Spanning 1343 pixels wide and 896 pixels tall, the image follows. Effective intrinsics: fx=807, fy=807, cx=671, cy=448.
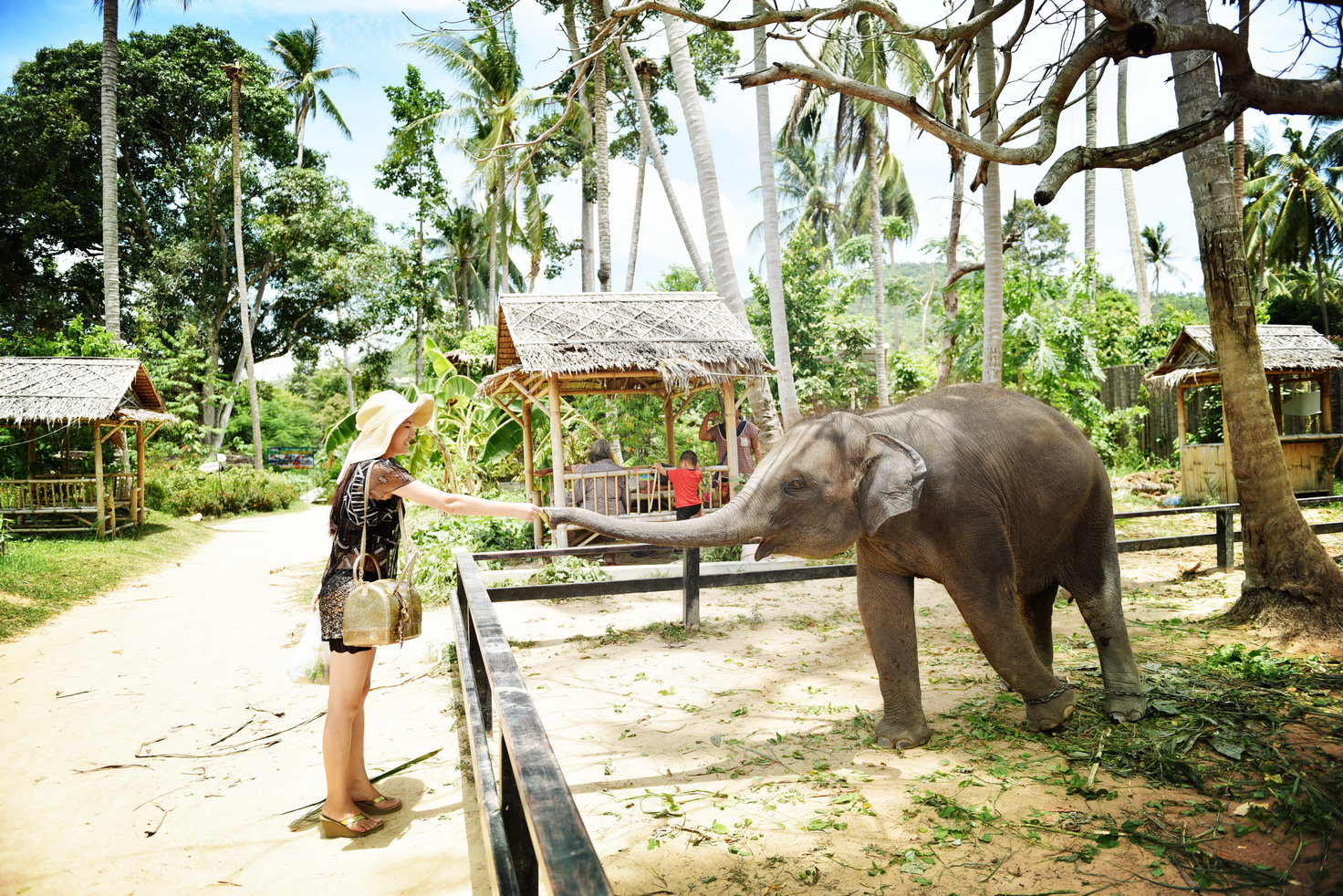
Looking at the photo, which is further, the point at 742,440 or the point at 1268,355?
the point at 742,440

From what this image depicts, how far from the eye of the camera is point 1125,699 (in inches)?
162

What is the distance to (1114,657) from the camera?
4.19 m

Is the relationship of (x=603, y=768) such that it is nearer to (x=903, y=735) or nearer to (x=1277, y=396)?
(x=903, y=735)

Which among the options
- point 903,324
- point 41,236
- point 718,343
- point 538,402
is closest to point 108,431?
point 538,402

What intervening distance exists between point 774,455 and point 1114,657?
7.17ft

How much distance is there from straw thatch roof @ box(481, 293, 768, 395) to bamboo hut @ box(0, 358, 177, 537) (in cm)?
837

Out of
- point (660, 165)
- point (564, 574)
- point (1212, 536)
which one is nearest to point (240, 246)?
point (660, 165)

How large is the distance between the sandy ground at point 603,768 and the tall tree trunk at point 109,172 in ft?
53.2

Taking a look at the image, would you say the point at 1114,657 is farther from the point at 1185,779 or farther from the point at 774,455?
the point at 774,455

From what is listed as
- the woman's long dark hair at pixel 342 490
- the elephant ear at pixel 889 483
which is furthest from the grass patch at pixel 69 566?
the elephant ear at pixel 889 483

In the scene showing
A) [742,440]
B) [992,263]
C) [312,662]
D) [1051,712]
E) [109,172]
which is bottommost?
Result: [1051,712]

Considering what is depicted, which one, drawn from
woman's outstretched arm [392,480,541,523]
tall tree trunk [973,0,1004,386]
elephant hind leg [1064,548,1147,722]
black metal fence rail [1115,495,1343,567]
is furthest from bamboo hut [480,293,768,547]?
woman's outstretched arm [392,480,541,523]

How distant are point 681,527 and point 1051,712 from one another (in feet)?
7.06

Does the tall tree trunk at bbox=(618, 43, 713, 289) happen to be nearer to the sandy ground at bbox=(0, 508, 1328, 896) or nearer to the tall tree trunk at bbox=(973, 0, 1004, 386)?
the tall tree trunk at bbox=(973, 0, 1004, 386)
